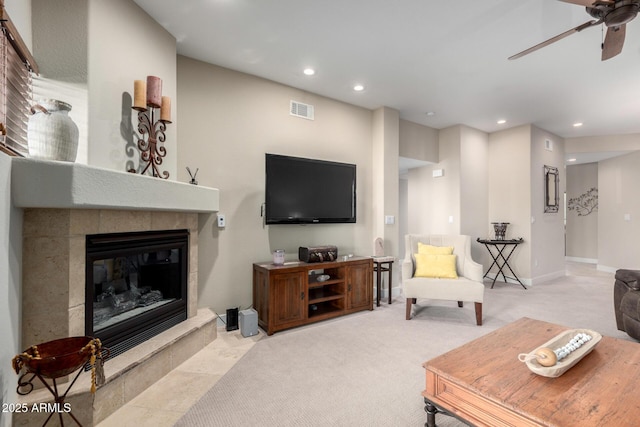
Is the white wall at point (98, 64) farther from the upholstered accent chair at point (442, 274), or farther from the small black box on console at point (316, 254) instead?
the upholstered accent chair at point (442, 274)

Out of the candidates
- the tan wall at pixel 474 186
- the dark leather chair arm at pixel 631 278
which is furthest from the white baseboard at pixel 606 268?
the dark leather chair arm at pixel 631 278

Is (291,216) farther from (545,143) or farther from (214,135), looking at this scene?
(545,143)

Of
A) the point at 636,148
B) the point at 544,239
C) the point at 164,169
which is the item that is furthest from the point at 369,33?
the point at 636,148

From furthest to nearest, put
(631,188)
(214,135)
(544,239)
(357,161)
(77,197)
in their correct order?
(631,188) < (544,239) < (357,161) < (214,135) < (77,197)

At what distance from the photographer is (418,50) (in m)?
2.80

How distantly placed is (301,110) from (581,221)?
7.69 meters

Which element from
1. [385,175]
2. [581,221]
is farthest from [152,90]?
[581,221]

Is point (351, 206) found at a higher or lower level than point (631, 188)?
lower

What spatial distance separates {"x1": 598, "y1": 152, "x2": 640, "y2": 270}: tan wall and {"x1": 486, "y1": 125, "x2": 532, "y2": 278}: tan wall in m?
2.68

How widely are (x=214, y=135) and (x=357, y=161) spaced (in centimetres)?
196

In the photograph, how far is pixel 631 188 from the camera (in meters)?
5.80

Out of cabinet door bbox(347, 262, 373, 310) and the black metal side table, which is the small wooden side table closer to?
cabinet door bbox(347, 262, 373, 310)

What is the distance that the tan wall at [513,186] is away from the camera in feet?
16.4

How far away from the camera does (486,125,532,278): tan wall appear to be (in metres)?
5.00
